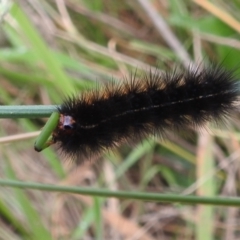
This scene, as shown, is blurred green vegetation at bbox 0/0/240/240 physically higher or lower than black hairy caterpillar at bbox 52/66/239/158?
higher

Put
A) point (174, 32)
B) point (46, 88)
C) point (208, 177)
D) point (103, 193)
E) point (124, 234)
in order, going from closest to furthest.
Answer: point (103, 193) < point (208, 177) < point (124, 234) < point (46, 88) < point (174, 32)

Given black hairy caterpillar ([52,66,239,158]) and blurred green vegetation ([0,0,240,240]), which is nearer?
black hairy caterpillar ([52,66,239,158])

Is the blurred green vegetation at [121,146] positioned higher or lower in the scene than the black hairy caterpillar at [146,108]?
higher

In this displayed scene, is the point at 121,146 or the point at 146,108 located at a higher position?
the point at 121,146

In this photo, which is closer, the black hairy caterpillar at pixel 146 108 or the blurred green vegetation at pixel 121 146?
the black hairy caterpillar at pixel 146 108

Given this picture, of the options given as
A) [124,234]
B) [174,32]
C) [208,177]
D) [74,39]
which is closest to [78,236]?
[124,234]

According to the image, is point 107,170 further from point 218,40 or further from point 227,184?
point 218,40

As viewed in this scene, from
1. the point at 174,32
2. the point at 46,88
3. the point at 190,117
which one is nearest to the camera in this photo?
the point at 190,117

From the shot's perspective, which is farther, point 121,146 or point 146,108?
point 121,146
